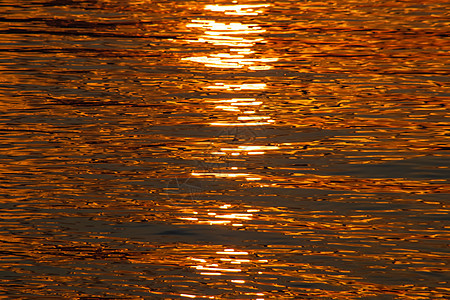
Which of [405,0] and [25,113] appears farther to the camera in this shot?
[405,0]

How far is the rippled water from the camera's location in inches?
273

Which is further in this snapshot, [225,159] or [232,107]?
[232,107]

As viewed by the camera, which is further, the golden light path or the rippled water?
the golden light path

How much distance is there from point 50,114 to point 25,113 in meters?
0.36

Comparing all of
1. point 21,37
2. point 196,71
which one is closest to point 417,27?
point 196,71

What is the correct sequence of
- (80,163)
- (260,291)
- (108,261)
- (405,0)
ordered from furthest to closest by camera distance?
(405,0) < (80,163) < (108,261) < (260,291)

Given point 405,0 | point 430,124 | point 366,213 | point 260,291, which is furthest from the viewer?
point 405,0

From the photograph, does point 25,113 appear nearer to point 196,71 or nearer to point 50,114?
point 50,114

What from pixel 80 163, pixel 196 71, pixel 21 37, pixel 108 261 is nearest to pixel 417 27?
pixel 196 71

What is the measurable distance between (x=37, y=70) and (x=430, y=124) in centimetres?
622

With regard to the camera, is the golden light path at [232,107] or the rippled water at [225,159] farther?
the golden light path at [232,107]

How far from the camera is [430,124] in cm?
1041

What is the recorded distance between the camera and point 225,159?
375 inches

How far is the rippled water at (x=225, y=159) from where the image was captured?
22.8 ft
